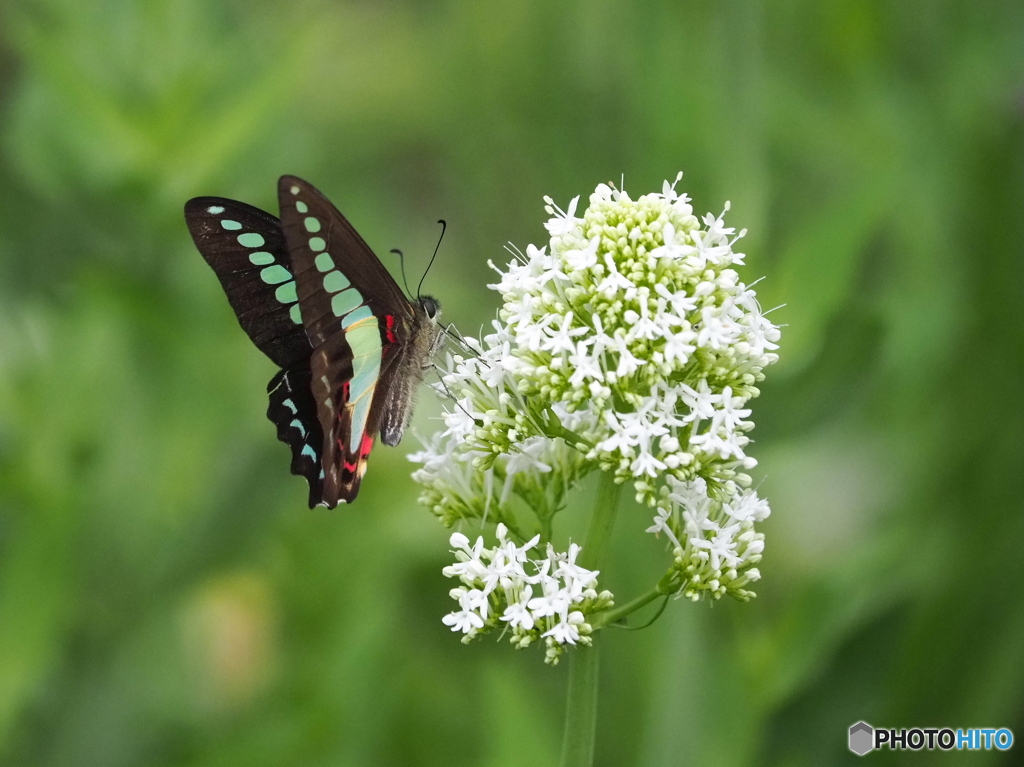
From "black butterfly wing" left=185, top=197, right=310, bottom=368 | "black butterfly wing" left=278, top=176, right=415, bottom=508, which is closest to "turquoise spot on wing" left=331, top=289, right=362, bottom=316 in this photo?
"black butterfly wing" left=278, top=176, right=415, bottom=508

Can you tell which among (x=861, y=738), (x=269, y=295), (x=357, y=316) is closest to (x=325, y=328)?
(x=357, y=316)

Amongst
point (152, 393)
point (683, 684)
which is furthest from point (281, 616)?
point (683, 684)

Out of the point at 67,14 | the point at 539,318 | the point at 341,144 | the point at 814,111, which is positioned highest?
the point at 341,144

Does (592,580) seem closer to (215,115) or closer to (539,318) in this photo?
(539,318)

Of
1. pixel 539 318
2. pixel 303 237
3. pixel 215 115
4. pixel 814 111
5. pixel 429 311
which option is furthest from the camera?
pixel 814 111

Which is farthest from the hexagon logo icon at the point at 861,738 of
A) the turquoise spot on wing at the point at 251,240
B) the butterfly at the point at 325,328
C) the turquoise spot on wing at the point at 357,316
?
the turquoise spot on wing at the point at 251,240

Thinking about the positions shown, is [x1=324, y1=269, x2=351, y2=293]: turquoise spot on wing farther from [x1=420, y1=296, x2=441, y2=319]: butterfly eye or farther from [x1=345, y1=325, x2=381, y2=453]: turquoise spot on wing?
[x1=420, y1=296, x2=441, y2=319]: butterfly eye

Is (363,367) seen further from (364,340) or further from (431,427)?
(431,427)

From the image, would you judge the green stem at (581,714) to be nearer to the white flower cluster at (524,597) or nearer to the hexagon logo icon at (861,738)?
the white flower cluster at (524,597)
